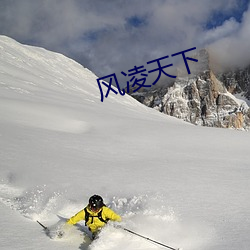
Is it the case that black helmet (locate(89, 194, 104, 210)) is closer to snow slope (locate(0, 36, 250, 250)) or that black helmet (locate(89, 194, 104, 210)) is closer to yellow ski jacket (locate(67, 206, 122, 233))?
yellow ski jacket (locate(67, 206, 122, 233))

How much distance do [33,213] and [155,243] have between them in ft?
8.95

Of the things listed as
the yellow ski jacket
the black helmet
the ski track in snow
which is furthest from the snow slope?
the black helmet

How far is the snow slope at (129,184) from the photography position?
5059 mm

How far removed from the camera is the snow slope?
199 inches

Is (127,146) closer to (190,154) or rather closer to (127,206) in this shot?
(190,154)

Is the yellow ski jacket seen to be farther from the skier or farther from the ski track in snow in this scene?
the ski track in snow

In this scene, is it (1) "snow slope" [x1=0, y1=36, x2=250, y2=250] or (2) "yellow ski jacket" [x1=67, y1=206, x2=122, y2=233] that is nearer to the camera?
(1) "snow slope" [x1=0, y1=36, x2=250, y2=250]

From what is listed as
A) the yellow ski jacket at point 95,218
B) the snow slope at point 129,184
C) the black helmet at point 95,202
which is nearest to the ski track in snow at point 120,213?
the snow slope at point 129,184

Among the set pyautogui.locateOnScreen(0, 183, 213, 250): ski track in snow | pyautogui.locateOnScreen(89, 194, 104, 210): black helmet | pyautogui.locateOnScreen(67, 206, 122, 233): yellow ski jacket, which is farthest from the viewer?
pyautogui.locateOnScreen(67, 206, 122, 233): yellow ski jacket

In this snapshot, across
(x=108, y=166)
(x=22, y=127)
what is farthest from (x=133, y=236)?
(x=22, y=127)

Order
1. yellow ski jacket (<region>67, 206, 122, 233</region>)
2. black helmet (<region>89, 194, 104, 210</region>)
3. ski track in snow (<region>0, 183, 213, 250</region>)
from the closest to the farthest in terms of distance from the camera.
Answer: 1. ski track in snow (<region>0, 183, 213, 250</region>)
2. black helmet (<region>89, 194, 104, 210</region>)
3. yellow ski jacket (<region>67, 206, 122, 233</region>)

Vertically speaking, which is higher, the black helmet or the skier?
the black helmet

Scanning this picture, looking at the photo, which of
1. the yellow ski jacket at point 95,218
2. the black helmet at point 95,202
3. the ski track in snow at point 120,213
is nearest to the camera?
the ski track in snow at point 120,213

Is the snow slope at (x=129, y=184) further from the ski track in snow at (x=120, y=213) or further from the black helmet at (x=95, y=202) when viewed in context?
the black helmet at (x=95, y=202)
